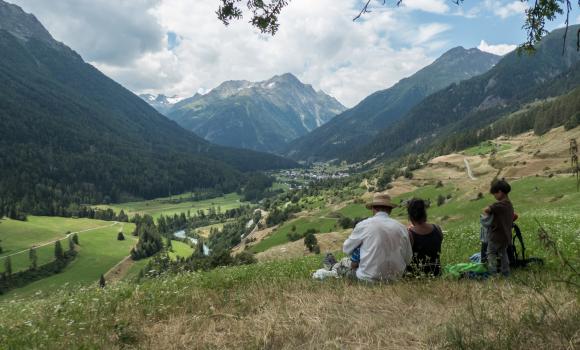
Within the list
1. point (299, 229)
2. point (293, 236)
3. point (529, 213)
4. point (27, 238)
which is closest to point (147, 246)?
point (27, 238)

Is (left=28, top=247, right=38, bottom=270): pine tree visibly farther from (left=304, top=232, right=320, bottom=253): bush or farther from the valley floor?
the valley floor

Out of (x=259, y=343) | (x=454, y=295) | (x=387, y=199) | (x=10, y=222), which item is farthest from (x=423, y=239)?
(x=10, y=222)

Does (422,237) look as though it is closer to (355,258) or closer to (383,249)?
(383,249)

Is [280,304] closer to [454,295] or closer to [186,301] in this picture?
[186,301]

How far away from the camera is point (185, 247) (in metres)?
174

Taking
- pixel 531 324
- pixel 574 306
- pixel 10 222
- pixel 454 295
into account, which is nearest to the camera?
A: pixel 531 324

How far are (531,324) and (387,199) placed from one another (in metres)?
4.82

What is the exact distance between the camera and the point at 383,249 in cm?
883

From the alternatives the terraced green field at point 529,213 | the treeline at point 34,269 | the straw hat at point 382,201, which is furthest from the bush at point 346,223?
the treeline at point 34,269

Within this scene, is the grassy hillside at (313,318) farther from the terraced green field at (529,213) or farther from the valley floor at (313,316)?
the terraced green field at (529,213)

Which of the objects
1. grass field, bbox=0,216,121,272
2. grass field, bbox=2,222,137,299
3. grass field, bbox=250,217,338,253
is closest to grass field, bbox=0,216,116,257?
A: grass field, bbox=0,216,121,272

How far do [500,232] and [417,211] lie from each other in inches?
91.8

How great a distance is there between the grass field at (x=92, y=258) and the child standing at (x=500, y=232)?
12900 centimetres

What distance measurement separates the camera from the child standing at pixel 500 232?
9586 mm
